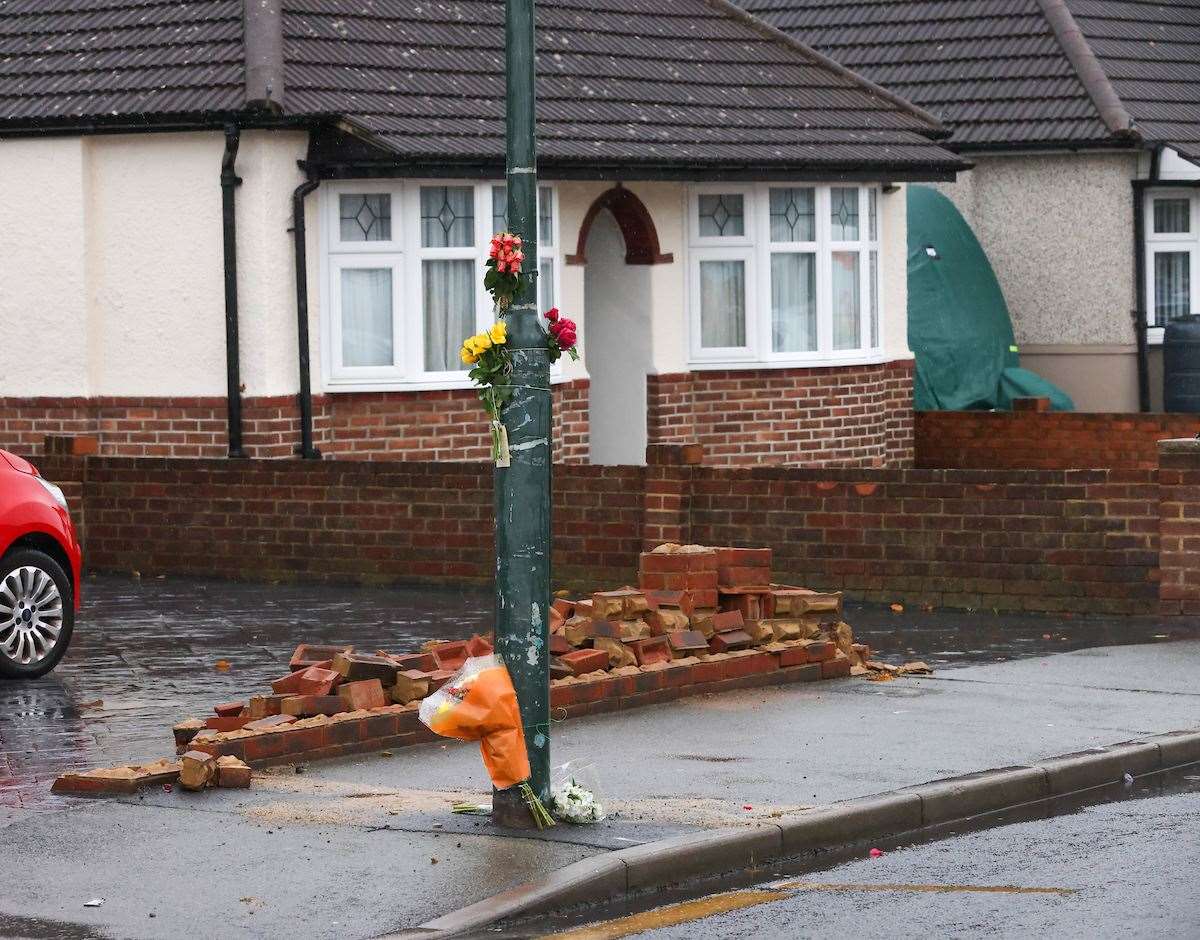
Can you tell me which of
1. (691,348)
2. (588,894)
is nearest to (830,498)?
(691,348)

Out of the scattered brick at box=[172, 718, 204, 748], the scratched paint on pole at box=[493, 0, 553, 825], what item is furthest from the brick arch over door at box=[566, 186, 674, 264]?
the scratched paint on pole at box=[493, 0, 553, 825]

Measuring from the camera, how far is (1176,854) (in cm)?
872

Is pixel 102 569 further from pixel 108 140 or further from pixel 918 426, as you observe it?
pixel 918 426

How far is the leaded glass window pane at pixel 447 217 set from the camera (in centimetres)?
2064

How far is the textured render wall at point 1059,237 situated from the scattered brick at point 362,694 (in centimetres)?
1839

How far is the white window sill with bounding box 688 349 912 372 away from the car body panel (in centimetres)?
1077

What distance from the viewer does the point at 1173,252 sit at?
27797 mm

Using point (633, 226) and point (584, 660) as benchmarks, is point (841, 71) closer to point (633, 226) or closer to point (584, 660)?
point (633, 226)

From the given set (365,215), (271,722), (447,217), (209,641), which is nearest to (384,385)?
(365,215)

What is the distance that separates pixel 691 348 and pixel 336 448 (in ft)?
15.3

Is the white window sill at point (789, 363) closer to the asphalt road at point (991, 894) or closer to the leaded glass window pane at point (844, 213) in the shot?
the leaded glass window pane at point (844, 213)

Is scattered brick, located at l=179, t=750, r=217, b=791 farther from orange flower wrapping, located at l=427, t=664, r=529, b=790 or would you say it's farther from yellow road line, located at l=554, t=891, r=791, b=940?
yellow road line, located at l=554, t=891, r=791, b=940

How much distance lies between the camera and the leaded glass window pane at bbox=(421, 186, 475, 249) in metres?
20.6

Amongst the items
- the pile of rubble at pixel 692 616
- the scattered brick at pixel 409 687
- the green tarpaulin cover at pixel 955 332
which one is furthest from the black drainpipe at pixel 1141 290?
the scattered brick at pixel 409 687
